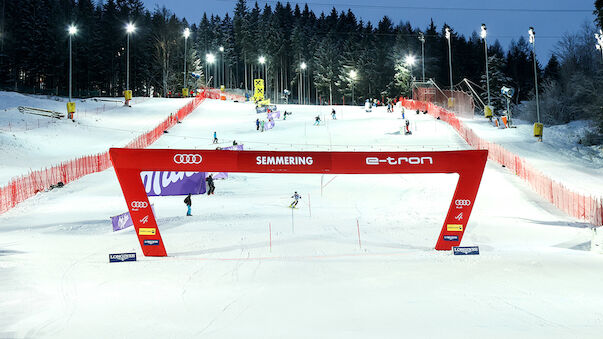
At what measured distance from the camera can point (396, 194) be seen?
22.7 m

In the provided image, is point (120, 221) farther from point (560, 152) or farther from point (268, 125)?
point (560, 152)

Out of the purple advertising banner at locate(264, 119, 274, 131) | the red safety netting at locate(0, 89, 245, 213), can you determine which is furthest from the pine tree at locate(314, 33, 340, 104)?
the red safety netting at locate(0, 89, 245, 213)

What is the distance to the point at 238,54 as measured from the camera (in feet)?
422

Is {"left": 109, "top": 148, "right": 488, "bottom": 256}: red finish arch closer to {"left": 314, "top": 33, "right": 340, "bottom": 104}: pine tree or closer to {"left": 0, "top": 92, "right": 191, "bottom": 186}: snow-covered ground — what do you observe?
{"left": 0, "top": 92, "right": 191, "bottom": 186}: snow-covered ground

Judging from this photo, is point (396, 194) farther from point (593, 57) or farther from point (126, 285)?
point (593, 57)

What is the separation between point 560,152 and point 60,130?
1512 inches

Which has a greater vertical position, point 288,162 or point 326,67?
point 326,67

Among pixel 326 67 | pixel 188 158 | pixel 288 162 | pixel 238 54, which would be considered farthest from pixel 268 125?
pixel 238 54

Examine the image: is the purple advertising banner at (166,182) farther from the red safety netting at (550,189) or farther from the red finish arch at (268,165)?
the red safety netting at (550,189)

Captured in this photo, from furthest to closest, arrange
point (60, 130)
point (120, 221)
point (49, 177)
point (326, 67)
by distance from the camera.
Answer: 1. point (326, 67)
2. point (60, 130)
3. point (49, 177)
4. point (120, 221)

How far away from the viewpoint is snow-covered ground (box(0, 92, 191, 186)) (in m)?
29.1

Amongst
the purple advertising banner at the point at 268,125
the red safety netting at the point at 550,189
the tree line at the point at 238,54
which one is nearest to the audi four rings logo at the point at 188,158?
the red safety netting at the point at 550,189

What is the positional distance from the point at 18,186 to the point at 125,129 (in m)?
21.3

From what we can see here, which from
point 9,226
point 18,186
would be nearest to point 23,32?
point 18,186
